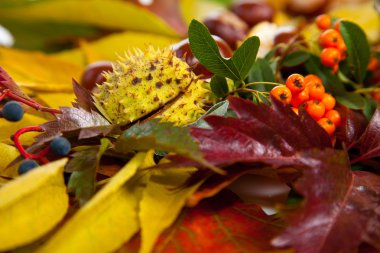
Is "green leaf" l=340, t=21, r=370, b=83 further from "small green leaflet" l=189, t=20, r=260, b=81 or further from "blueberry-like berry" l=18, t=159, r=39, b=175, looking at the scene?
"blueberry-like berry" l=18, t=159, r=39, b=175

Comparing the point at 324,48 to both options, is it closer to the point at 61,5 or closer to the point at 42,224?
the point at 42,224

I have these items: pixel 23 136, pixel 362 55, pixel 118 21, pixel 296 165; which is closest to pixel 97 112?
pixel 23 136

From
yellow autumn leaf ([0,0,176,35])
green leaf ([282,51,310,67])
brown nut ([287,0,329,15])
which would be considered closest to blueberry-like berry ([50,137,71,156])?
green leaf ([282,51,310,67])

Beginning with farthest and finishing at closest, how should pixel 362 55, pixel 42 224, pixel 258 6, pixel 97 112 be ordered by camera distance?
pixel 258 6 → pixel 362 55 → pixel 97 112 → pixel 42 224

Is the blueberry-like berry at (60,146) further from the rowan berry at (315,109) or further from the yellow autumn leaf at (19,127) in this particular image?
the rowan berry at (315,109)

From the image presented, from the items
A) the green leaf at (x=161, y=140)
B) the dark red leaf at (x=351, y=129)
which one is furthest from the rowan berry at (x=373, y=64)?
the green leaf at (x=161, y=140)
